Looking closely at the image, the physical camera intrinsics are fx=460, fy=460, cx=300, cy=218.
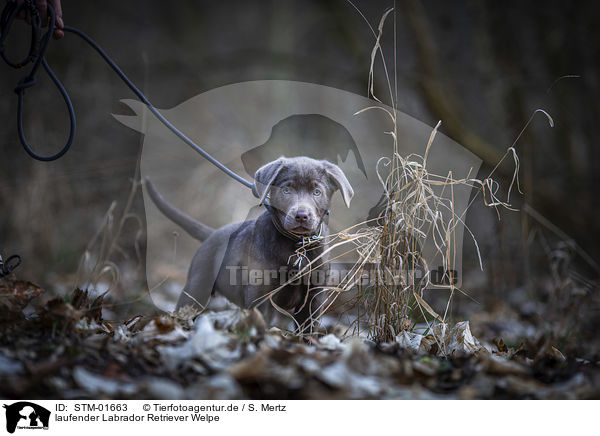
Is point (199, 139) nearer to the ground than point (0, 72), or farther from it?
nearer to the ground

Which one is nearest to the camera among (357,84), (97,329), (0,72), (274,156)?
(97,329)

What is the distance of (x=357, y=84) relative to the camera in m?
7.24

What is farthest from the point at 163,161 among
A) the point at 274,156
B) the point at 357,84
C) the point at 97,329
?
the point at 97,329

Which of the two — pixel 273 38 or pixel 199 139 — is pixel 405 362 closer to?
pixel 199 139

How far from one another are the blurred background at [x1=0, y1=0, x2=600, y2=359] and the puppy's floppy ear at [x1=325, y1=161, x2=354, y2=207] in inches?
95.4

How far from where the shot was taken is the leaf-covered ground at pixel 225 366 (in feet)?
5.51

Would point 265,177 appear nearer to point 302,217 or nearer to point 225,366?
point 302,217

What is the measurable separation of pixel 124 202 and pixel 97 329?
543cm
